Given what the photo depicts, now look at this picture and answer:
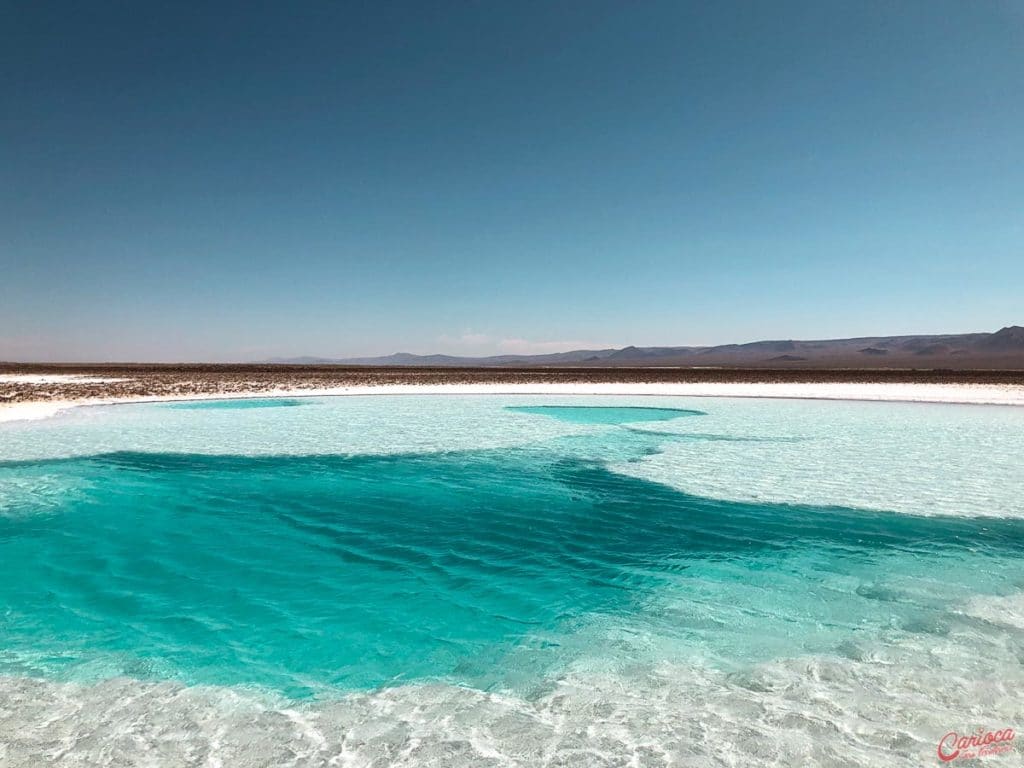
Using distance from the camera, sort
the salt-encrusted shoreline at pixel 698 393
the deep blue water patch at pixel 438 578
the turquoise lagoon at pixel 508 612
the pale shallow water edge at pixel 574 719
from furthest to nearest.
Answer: the salt-encrusted shoreline at pixel 698 393 → the deep blue water patch at pixel 438 578 → the turquoise lagoon at pixel 508 612 → the pale shallow water edge at pixel 574 719

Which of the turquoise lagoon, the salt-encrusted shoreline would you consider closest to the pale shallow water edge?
the turquoise lagoon

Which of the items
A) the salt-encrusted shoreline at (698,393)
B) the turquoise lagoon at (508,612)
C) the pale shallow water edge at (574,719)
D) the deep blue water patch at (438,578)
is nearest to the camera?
the pale shallow water edge at (574,719)

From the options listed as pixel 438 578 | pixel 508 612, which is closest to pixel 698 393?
pixel 438 578

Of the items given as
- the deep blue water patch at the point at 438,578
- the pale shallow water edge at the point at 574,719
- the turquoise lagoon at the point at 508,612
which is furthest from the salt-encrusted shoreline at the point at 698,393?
the pale shallow water edge at the point at 574,719

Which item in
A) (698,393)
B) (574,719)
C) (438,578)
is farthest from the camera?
(698,393)

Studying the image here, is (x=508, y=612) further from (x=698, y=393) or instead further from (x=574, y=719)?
(x=698, y=393)

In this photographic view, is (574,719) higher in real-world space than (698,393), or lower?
lower

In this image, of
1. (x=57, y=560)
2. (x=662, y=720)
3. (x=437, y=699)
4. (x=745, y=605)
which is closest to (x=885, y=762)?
(x=662, y=720)

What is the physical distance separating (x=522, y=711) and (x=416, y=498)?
19.5 ft

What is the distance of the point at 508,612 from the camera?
5539 mm

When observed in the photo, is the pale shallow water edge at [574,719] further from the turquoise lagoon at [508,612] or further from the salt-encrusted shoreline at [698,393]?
the salt-encrusted shoreline at [698,393]

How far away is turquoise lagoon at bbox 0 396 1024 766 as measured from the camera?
3.74 meters

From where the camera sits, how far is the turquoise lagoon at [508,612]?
3.74m

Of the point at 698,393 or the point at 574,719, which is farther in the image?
the point at 698,393
